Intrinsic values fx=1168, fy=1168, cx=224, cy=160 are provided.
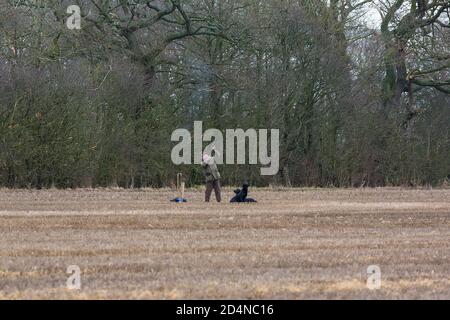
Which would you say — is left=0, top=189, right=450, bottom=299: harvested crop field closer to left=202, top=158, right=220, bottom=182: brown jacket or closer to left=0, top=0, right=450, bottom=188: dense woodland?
left=202, top=158, right=220, bottom=182: brown jacket

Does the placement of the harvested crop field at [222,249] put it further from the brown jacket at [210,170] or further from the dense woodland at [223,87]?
the dense woodland at [223,87]

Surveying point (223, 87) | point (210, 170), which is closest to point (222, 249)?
point (210, 170)

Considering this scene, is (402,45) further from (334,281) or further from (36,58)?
(334,281)

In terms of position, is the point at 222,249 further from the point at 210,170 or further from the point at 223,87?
the point at 223,87

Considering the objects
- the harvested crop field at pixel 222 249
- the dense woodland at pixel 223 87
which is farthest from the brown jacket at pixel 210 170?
the dense woodland at pixel 223 87

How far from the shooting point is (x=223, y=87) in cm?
4850

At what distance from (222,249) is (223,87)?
29.8 m

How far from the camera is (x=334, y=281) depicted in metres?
14.8

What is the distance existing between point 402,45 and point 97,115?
15.2m

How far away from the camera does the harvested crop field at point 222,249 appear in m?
14.0

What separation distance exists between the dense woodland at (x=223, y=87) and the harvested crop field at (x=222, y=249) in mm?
9585

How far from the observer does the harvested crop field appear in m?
14.0
